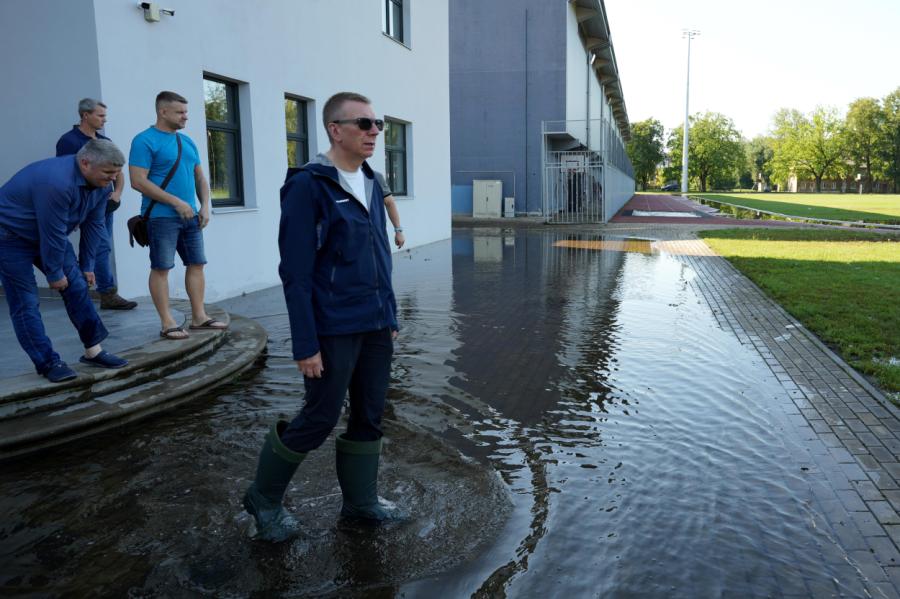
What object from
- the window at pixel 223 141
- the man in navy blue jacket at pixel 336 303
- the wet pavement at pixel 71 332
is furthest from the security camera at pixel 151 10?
the man in navy blue jacket at pixel 336 303

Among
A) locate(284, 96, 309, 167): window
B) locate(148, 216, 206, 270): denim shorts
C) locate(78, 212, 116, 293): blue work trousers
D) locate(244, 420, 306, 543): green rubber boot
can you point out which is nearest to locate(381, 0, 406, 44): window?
locate(284, 96, 309, 167): window

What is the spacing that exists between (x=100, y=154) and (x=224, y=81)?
5736 millimetres

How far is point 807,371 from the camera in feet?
19.8

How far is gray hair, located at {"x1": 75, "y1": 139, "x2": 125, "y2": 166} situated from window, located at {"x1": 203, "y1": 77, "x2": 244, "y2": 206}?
4.87 meters

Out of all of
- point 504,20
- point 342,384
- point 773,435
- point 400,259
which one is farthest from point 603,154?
point 342,384

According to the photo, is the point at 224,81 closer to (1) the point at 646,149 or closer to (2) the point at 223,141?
(2) the point at 223,141

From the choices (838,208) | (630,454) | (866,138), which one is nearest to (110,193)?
(630,454)

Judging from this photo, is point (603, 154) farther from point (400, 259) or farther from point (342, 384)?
point (342, 384)

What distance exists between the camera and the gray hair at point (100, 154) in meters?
4.26

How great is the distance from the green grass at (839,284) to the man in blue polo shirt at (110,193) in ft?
21.4

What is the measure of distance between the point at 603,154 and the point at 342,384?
23.7 meters

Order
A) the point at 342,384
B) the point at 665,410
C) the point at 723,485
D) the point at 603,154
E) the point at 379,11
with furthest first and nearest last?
the point at 603,154
the point at 379,11
the point at 665,410
the point at 723,485
the point at 342,384

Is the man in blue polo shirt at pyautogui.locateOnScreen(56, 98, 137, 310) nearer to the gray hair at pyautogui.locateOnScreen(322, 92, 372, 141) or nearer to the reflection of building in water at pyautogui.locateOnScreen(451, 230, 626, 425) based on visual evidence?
the reflection of building in water at pyautogui.locateOnScreen(451, 230, 626, 425)

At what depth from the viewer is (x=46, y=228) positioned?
14.1 ft
